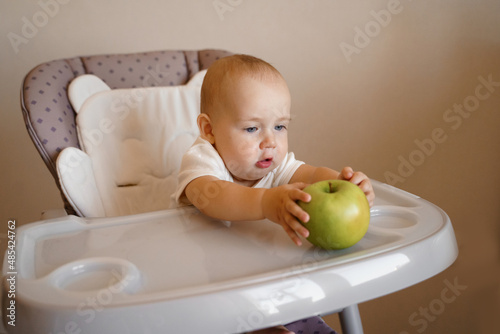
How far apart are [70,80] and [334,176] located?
0.70 m

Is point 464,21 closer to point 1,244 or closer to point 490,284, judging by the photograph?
point 490,284

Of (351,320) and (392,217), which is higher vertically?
(392,217)

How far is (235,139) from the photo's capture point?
0.87 m

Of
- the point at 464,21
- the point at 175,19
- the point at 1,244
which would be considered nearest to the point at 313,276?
the point at 175,19

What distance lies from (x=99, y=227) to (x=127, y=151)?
1.18 ft

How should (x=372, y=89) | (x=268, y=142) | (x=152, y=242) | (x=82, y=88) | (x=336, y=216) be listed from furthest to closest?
(x=372, y=89) < (x=82, y=88) < (x=268, y=142) < (x=152, y=242) < (x=336, y=216)

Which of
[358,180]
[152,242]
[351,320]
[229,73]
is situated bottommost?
[351,320]

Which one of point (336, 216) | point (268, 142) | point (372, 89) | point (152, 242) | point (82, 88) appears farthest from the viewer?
point (372, 89)

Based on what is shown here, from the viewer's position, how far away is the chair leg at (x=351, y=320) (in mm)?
935

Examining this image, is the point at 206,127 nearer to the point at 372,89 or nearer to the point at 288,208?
the point at 288,208

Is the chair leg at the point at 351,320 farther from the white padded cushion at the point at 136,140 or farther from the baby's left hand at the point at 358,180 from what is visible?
the white padded cushion at the point at 136,140

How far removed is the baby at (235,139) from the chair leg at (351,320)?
24 cm

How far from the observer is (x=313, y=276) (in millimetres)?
564

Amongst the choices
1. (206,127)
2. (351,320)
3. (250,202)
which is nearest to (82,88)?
(206,127)
